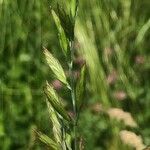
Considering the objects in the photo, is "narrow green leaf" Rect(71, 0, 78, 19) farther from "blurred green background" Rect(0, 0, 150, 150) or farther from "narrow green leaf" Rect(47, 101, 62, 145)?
"blurred green background" Rect(0, 0, 150, 150)

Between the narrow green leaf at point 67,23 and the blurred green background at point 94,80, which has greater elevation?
the blurred green background at point 94,80

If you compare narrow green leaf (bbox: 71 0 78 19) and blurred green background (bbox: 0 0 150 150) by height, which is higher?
blurred green background (bbox: 0 0 150 150)

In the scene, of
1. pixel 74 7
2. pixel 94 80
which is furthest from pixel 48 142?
pixel 94 80

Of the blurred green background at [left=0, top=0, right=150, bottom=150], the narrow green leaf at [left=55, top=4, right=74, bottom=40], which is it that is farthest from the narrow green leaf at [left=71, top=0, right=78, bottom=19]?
the blurred green background at [left=0, top=0, right=150, bottom=150]

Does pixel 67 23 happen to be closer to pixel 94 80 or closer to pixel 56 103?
pixel 56 103

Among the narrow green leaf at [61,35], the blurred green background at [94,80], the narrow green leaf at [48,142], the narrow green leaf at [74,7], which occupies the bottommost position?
the narrow green leaf at [48,142]

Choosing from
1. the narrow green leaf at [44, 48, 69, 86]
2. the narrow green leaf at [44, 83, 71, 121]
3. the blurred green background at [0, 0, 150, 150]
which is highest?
the blurred green background at [0, 0, 150, 150]

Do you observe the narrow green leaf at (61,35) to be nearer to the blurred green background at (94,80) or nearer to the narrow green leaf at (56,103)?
the narrow green leaf at (56,103)

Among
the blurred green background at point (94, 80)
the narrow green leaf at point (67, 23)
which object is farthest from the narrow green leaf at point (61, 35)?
the blurred green background at point (94, 80)

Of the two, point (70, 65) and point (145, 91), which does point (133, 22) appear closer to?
point (145, 91)
